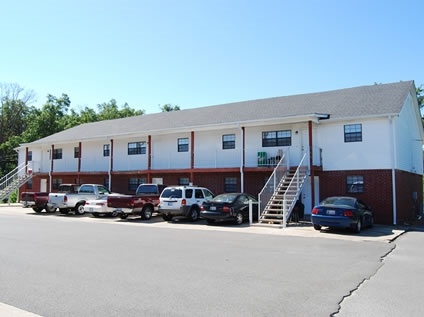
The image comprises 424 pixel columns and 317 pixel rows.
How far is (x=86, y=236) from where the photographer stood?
518 inches

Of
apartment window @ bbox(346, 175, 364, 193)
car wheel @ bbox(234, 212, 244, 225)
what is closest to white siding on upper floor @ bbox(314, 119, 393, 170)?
apartment window @ bbox(346, 175, 364, 193)

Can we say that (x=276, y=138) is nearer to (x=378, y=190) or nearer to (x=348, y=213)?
(x=378, y=190)

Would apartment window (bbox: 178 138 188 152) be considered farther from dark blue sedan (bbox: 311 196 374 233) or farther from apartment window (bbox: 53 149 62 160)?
apartment window (bbox: 53 149 62 160)

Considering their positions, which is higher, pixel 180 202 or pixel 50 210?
pixel 180 202

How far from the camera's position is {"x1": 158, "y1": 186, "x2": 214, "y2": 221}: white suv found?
60.2 feet

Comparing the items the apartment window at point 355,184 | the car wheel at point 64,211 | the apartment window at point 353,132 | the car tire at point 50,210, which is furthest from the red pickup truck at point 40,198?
the apartment window at point 353,132

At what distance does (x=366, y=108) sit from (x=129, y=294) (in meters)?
17.6

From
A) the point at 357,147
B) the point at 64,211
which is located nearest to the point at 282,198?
the point at 357,147

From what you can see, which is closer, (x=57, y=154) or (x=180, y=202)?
(x=180, y=202)

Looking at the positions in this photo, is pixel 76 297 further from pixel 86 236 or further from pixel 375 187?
pixel 375 187

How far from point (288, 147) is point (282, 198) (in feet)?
12.2

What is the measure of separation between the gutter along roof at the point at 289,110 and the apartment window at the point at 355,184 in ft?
10.4

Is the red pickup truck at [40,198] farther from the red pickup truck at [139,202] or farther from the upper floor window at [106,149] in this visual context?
the upper floor window at [106,149]

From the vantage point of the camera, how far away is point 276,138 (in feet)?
73.8
